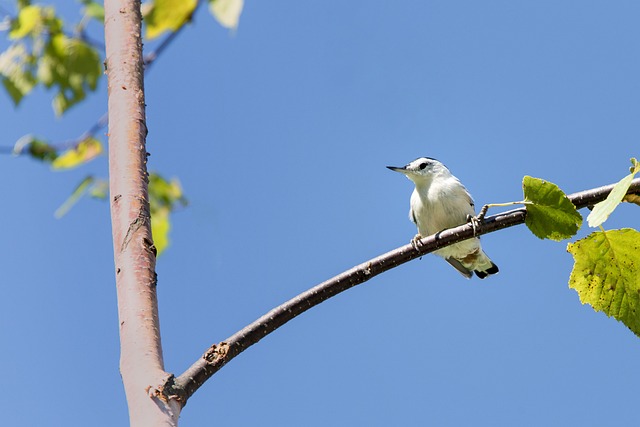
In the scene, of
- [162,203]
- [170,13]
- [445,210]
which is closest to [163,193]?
[162,203]

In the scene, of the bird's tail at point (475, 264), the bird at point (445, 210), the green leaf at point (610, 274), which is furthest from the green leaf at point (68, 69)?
the bird's tail at point (475, 264)

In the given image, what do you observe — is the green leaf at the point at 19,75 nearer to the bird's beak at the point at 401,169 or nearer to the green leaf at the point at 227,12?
the green leaf at the point at 227,12

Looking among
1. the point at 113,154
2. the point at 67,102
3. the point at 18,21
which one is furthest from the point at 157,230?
the point at 113,154

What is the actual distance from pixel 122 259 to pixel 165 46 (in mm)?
601

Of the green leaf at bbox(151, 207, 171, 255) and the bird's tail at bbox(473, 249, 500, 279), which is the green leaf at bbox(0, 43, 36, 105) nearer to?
the green leaf at bbox(151, 207, 171, 255)

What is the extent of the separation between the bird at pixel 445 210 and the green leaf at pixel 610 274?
109 inches

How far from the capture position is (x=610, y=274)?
5.51 feet

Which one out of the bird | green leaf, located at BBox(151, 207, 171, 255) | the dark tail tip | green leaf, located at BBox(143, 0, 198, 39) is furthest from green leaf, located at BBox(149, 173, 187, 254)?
the dark tail tip

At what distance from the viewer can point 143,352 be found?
3.41 feet

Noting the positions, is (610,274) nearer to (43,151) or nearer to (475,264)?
(43,151)

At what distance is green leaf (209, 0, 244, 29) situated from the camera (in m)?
1.48

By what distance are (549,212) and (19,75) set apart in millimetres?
1855

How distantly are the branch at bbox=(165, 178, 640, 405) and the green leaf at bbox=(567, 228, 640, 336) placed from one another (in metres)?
0.12

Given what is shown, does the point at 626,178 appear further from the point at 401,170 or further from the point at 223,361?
the point at 401,170
